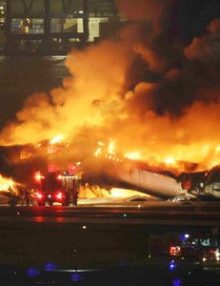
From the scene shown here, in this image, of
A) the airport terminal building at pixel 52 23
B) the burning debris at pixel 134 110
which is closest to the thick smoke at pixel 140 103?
the burning debris at pixel 134 110

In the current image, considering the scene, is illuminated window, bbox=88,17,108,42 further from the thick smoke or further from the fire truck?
the fire truck

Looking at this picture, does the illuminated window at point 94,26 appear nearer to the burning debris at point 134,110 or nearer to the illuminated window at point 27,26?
the illuminated window at point 27,26

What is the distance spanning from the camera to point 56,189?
47.6m

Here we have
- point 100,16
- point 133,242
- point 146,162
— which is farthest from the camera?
point 100,16

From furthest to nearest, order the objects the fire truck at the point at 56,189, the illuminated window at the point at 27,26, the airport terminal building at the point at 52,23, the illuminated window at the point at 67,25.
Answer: the illuminated window at the point at 67,25 < the illuminated window at the point at 27,26 < the airport terminal building at the point at 52,23 < the fire truck at the point at 56,189

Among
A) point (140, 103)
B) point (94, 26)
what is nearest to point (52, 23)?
point (94, 26)

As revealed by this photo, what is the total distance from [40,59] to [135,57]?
2481 centimetres

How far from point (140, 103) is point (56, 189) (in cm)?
1384

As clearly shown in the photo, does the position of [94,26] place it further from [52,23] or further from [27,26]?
[27,26]

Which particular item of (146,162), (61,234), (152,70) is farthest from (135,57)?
(61,234)

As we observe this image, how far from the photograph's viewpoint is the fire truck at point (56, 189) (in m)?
47.1

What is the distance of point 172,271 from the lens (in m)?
15.5

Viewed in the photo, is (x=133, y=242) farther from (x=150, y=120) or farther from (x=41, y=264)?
(x=150, y=120)

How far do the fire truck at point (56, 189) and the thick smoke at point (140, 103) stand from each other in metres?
6.20
